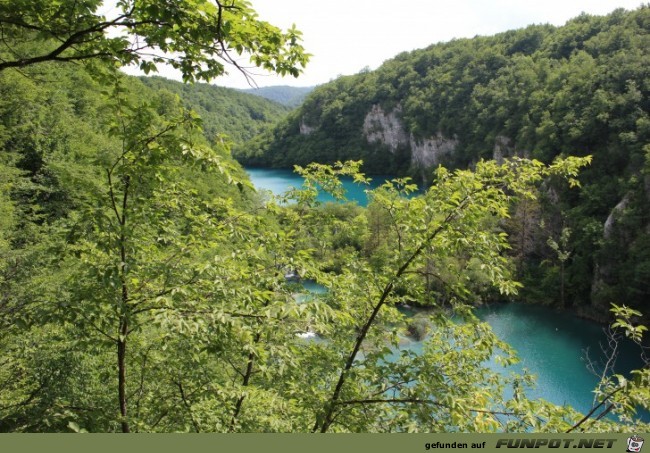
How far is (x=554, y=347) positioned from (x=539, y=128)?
31.7m

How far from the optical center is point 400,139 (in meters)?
106

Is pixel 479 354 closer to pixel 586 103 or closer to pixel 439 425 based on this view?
pixel 439 425

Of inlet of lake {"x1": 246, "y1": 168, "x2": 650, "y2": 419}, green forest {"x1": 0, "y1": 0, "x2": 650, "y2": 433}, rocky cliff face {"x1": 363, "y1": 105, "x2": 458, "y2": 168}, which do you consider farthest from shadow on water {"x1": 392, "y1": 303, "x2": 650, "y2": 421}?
rocky cliff face {"x1": 363, "y1": 105, "x2": 458, "y2": 168}

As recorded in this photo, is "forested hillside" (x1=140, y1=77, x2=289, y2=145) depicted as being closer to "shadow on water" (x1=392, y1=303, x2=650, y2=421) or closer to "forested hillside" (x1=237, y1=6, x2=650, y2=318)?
"forested hillside" (x1=237, y1=6, x2=650, y2=318)

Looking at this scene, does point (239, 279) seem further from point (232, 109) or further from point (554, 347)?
point (232, 109)

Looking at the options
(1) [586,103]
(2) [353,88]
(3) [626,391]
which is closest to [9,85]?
(3) [626,391]

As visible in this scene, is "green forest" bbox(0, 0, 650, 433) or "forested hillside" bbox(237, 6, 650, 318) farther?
"forested hillside" bbox(237, 6, 650, 318)

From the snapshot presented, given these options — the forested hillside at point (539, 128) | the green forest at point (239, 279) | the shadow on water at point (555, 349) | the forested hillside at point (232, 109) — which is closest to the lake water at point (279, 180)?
the forested hillside at point (539, 128)

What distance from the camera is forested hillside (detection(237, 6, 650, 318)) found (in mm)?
34562

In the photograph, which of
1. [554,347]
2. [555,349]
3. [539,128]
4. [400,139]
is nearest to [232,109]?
[400,139]

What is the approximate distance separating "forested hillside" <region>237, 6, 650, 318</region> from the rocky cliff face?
30cm

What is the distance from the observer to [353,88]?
125 m

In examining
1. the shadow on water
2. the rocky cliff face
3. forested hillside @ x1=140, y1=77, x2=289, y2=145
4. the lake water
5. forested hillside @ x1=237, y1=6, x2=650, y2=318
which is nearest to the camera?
the shadow on water

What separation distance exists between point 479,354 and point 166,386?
3.86m
